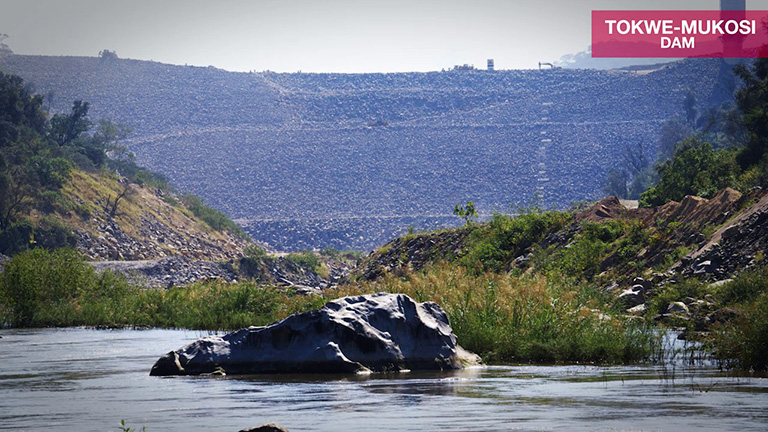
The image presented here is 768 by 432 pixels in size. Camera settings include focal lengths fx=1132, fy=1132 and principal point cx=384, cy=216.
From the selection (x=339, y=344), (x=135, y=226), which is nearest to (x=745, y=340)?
(x=339, y=344)

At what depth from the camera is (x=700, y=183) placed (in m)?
59.3

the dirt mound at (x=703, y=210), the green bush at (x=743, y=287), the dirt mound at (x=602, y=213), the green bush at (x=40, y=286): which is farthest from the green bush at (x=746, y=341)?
the dirt mound at (x=602, y=213)

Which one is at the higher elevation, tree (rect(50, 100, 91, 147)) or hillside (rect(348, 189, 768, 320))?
tree (rect(50, 100, 91, 147))

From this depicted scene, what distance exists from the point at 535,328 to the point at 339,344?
5.02m

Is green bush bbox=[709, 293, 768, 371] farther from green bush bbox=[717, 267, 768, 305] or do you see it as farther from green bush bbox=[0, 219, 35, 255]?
green bush bbox=[0, 219, 35, 255]

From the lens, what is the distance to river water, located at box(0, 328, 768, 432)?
14859 millimetres

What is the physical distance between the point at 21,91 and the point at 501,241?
8418cm

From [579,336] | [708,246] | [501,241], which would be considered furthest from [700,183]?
[579,336]

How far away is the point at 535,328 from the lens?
2358cm

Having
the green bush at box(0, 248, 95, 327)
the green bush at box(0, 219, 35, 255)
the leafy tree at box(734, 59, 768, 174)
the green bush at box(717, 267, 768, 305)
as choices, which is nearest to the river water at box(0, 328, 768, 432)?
the green bush at box(717, 267, 768, 305)

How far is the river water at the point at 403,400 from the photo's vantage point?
1486 cm

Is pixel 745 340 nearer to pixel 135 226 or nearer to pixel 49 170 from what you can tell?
pixel 49 170

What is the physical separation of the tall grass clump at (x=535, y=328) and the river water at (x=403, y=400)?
1.01 meters

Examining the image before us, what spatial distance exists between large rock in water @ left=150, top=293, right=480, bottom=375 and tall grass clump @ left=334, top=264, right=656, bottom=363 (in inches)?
88.1
